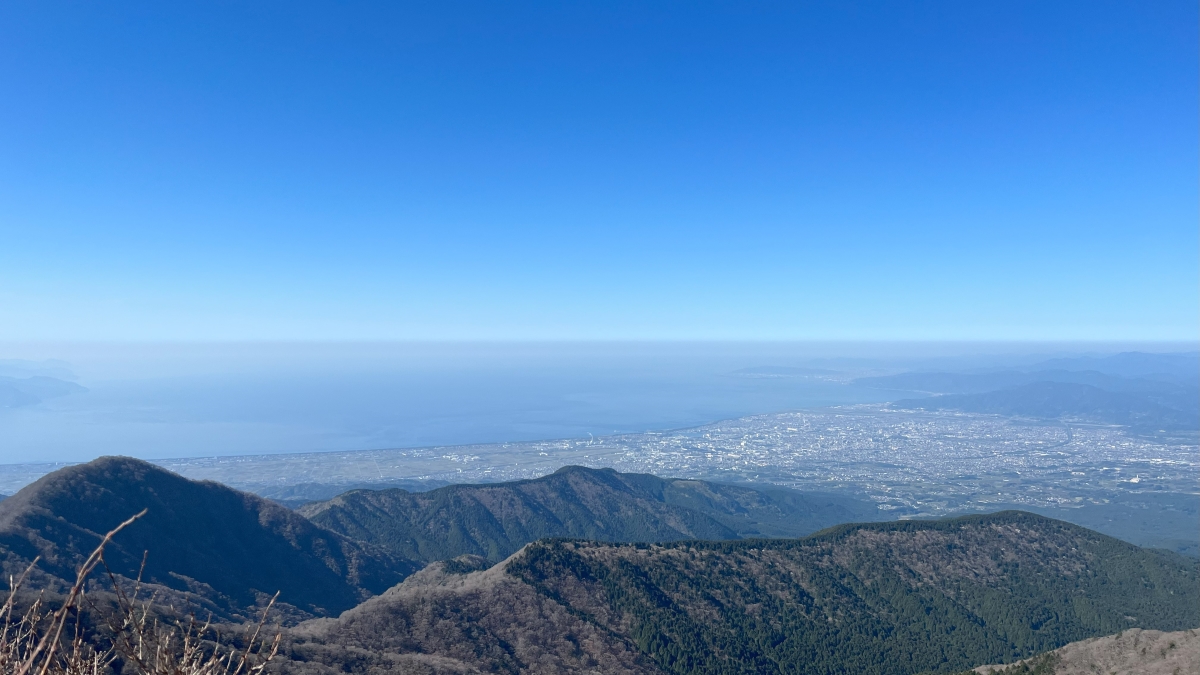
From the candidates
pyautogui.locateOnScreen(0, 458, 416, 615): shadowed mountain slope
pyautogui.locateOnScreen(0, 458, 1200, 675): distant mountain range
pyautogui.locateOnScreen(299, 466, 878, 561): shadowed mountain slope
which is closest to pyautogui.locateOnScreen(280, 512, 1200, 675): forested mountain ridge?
pyautogui.locateOnScreen(0, 458, 1200, 675): distant mountain range

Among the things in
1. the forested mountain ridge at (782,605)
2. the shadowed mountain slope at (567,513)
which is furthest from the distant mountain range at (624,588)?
the shadowed mountain slope at (567,513)

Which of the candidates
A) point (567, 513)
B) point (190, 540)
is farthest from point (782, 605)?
point (190, 540)

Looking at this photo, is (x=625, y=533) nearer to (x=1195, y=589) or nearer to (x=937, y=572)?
(x=937, y=572)

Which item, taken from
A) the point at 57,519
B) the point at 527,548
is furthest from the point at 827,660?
the point at 57,519

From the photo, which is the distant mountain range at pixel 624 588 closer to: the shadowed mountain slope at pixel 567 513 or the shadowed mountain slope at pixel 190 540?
the shadowed mountain slope at pixel 190 540

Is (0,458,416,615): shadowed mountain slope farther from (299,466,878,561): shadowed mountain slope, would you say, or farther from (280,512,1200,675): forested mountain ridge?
(299,466,878,561): shadowed mountain slope
